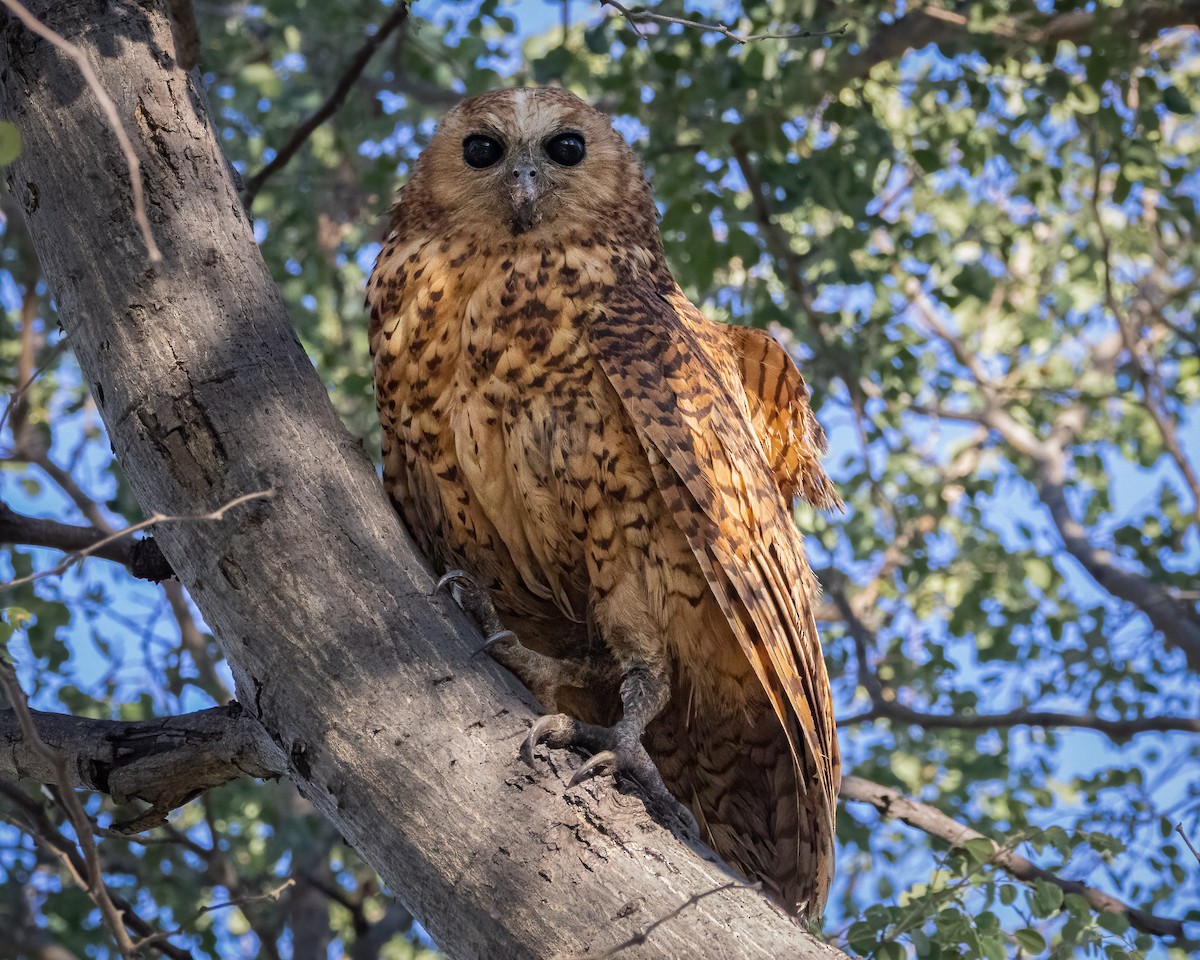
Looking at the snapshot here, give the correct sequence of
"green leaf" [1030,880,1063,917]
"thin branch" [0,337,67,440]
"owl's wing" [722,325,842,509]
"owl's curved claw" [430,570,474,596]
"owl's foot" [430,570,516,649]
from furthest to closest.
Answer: "owl's wing" [722,325,842,509]
"green leaf" [1030,880,1063,917]
"owl's foot" [430,570,516,649]
"owl's curved claw" [430,570,474,596]
"thin branch" [0,337,67,440]

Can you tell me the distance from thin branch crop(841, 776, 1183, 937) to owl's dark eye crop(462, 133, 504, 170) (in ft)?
6.28

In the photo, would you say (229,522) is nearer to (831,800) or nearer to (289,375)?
(289,375)

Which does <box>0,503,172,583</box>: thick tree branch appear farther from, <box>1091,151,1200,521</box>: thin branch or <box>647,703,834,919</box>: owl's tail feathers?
<box>1091,151,1200,521</box>: thin branch

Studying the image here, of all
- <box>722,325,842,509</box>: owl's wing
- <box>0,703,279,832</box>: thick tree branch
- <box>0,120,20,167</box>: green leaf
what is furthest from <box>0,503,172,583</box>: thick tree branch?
<box>722,325,842,509</box>: owl's wing

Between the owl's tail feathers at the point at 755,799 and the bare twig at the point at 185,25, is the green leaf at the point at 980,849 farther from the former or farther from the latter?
the bare twig at the point at 185,25

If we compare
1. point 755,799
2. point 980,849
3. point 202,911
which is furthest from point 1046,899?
point 202,911

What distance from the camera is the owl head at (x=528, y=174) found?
290cm

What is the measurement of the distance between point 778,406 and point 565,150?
0.83 m

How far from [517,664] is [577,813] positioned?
2.55 feet

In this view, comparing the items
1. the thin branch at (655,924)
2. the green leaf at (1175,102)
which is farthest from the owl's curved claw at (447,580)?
the green leaf at (1175,102)

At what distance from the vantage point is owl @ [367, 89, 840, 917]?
8.40 feet

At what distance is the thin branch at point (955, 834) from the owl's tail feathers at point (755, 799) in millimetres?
609

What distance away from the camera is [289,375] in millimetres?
2121

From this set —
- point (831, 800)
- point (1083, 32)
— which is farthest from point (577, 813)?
point (1083, 32)
